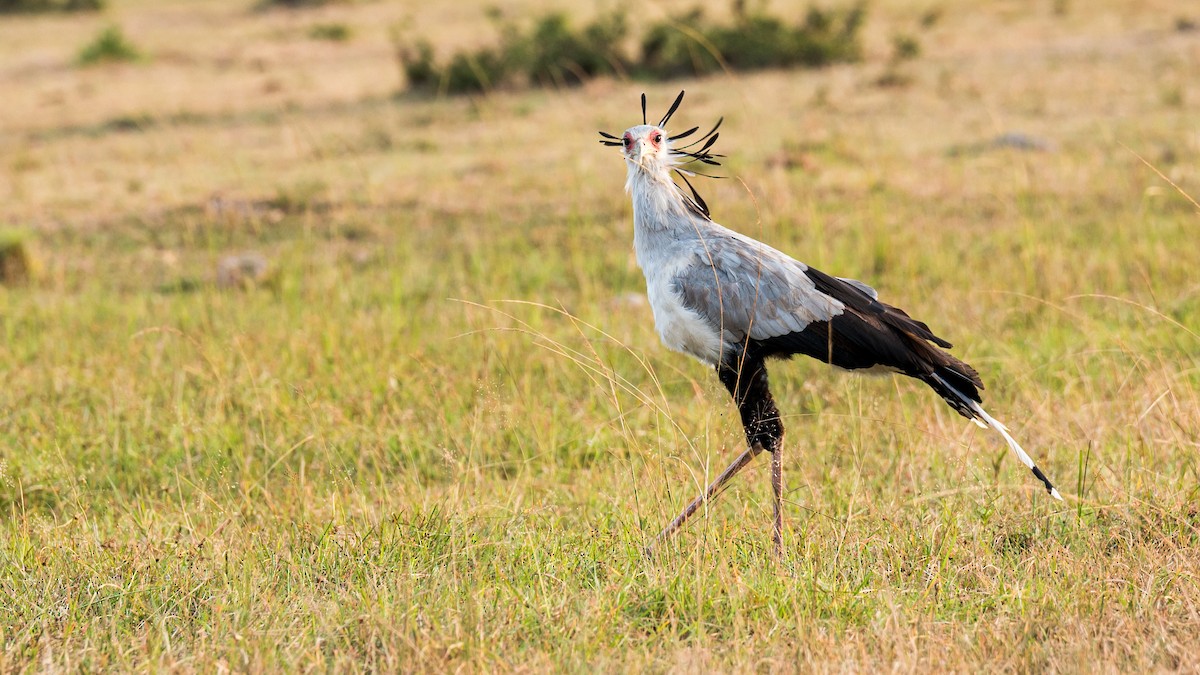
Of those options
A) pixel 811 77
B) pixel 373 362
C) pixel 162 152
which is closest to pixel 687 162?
pixel 373 362

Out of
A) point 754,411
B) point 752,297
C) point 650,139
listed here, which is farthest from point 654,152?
point 754,411

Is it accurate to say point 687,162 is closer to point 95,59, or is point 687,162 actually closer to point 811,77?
point 811,77

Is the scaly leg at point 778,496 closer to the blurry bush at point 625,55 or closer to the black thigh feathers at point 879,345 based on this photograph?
the black thigh feathers at point 879,345

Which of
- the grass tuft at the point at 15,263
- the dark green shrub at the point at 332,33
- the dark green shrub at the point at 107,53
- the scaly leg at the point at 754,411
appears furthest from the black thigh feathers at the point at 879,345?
the dark green shrub at the point at 332,33

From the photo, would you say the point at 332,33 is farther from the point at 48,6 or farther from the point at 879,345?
the point at 879,345

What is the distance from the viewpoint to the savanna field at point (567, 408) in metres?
2.80

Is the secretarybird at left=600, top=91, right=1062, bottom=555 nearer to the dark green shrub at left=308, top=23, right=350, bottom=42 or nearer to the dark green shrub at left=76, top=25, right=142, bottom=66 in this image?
the dark green shrub at left=76, top=25, right=142, bottom=66

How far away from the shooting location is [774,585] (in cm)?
290

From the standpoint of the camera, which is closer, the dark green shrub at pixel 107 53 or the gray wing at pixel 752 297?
the gray wing at pixel 752 297

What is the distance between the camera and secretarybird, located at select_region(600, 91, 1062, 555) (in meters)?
3.28

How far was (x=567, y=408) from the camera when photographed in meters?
4.67

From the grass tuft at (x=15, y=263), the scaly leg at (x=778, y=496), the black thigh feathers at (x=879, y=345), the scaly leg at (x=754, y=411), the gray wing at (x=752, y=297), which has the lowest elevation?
the grass tuft at (x=15, y=263)

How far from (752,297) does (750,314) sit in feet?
0.16

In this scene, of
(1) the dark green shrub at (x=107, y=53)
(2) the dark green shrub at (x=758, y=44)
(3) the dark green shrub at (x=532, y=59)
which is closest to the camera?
(3) the dark green shrub at (x=532, y=59)
